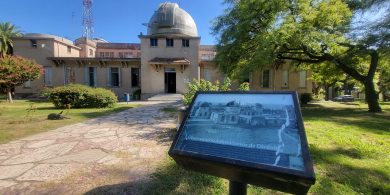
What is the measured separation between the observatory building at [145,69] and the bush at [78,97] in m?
9.38

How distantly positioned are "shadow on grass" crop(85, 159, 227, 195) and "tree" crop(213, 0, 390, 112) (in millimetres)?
9689

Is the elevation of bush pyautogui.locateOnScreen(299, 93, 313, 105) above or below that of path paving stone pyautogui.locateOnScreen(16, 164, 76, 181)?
above

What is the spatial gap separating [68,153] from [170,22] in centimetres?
2514

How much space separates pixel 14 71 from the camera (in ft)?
58.5

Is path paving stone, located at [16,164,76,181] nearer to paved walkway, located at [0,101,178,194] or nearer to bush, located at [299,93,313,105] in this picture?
paved walkway, located at [0,101,178,194]

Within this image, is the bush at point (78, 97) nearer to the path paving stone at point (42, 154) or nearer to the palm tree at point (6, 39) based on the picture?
the path paving stone at point (42, 154)

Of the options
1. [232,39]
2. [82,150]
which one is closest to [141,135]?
[82,150]

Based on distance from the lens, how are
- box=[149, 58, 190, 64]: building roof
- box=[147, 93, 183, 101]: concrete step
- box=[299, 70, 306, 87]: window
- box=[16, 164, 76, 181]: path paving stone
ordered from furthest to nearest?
1. box=[299, 70, 306, 87]: window
2. box=[149, 58, 190, 64]: building roof
3. box=[147, 93, 183, 101]: concrete step
4. box=[16, 164, 76, 181]: path paving stone

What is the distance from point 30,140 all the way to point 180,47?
777 inches

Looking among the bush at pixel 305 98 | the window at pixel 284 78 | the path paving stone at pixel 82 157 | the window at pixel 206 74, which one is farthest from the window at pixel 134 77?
the path paving stone at pixel 82 157

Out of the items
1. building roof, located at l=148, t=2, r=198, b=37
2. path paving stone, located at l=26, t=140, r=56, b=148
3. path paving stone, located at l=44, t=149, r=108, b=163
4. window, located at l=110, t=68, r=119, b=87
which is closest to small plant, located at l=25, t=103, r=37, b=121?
path paving stone, located at l=26, t=140, r=56, b=148

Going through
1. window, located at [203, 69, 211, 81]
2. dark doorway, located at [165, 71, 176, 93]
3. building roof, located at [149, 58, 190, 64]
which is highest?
building roof, located at [149, 58, 190, 64]

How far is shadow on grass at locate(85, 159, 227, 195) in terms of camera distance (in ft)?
10.4

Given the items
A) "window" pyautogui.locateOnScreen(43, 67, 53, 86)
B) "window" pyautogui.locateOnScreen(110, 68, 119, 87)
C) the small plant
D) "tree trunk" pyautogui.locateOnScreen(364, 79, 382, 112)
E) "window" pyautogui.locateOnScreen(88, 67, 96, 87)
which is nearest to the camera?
the small plant
